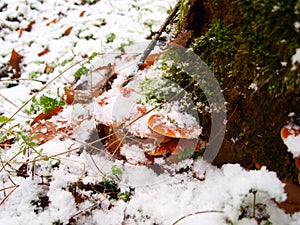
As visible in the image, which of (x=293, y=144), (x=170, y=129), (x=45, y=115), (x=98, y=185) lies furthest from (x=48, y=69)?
(x=293, y=144)

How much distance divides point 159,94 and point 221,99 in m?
0.44

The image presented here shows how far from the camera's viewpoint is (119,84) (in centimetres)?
239

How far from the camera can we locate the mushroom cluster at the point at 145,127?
5.60ft

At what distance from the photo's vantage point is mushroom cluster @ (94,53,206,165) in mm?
1706

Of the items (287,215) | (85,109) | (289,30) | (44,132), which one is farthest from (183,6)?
(44,132)

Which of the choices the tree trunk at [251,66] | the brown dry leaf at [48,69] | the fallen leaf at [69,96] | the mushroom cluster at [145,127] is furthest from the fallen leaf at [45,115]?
the tree trunk at [251,66]

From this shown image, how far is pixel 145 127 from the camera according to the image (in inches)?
70.6

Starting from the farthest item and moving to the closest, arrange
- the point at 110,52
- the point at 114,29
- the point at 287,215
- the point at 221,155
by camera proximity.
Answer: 1. the point at 114,29
2. the point at 110,52
3. the point at 221,155
4. the point at 287,215

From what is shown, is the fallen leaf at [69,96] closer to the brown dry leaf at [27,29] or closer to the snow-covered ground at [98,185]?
the snow-covered ground at [98,185]

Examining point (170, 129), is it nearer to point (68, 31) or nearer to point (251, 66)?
point (251, 66)

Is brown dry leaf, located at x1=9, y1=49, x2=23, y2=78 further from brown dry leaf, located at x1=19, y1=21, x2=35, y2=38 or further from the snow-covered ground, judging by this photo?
brown dry leaf, located at x1=19, y1=21, x2=35, y2=38

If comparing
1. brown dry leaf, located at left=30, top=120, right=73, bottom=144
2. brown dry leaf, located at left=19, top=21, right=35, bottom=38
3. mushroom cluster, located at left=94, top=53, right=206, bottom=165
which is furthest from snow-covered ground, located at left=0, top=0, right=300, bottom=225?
brown dry leaf, located at left=19, top=21, right=35, bottom=38

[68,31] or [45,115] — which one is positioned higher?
[68,31]

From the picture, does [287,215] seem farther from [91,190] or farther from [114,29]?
[114,29]
